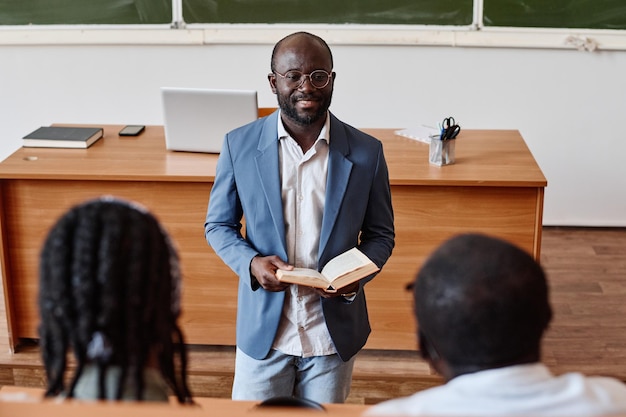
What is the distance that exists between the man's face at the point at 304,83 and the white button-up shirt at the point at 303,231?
7 centimetres

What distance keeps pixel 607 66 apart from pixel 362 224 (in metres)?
3.01

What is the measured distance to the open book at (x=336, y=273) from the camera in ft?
6.80

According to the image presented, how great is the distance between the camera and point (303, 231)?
220 cm

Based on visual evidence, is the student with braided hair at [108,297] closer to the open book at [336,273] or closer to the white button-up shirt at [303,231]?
the open book at [336,273]

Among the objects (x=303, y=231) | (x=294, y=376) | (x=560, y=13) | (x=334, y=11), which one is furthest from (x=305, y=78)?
(x=560, y=13)

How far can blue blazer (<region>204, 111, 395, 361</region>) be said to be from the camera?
85.5 inches

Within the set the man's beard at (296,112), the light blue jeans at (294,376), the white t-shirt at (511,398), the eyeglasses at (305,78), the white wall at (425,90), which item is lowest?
the light blue jeans at (294,376)

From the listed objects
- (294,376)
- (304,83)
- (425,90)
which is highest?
(304,83)

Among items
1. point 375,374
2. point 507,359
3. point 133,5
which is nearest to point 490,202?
point 375,374

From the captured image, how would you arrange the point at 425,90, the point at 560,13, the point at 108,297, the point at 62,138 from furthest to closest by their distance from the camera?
1. the point at 425,90
2. the point at 560,13
3. the point at 62,138
4. the point at 108,297

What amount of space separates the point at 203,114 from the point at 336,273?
4.98 ft

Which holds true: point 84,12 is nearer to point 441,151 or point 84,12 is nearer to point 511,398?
point 441,151

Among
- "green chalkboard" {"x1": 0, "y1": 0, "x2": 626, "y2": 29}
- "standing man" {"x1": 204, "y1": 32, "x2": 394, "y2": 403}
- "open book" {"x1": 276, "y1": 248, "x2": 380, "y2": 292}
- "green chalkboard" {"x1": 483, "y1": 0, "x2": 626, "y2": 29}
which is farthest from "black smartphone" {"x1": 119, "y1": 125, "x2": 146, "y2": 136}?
"green chalkboard" {"x1": 483, "y1": 0, "x2": 626, "y2": 29}

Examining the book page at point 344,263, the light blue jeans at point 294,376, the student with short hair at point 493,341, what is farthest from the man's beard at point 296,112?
the student with short hair at point 493,341
